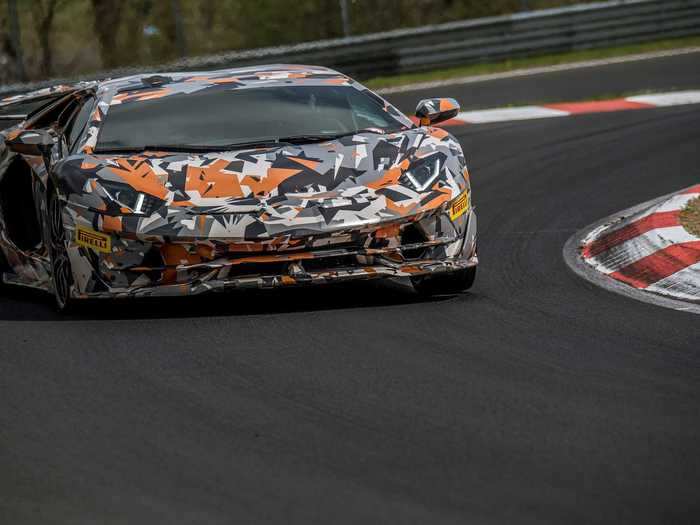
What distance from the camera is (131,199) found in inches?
257

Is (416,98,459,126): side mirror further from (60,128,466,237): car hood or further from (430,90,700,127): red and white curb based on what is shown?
(430,90,700,127): red and white curb

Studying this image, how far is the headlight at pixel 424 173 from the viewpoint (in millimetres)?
6727

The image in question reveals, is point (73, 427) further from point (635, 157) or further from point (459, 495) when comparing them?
point (635, 157)

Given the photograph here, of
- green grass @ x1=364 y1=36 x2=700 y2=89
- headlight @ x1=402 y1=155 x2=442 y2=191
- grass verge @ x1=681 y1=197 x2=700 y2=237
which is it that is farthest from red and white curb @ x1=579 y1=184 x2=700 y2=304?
green grass @ x1=364 y1=36 x2=700 y2=89

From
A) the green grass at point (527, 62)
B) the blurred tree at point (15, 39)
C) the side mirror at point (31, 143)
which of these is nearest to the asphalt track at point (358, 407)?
the side mirror at point (31, 143)

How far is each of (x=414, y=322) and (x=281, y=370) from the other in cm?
104

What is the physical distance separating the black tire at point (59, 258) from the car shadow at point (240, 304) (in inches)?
3.1

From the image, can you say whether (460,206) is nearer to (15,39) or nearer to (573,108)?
(573,108)

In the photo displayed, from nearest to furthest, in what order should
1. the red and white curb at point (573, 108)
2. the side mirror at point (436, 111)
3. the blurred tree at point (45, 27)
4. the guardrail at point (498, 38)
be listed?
the side mirror at point (436, 111)
the red and white curb at point (573, 108)
the guardrail at point (498, 38)
the blurred tree at point (45, 27)

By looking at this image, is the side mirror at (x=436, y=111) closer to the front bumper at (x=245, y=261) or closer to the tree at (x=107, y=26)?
the front bumper at (x=245, y=261)

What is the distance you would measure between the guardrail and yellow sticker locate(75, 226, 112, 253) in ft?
44.6

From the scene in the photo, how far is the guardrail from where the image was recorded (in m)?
20.2

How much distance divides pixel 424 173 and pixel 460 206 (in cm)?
23

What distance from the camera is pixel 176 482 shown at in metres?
4.05
